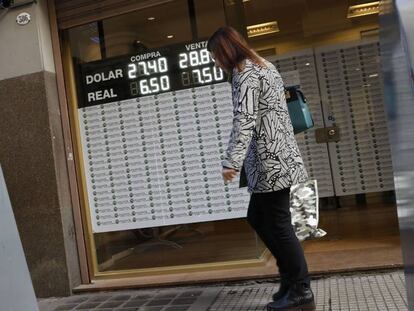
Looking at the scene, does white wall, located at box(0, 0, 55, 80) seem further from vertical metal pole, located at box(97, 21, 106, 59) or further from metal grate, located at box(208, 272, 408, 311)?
metal grate, located at box(208, 272, 408, 311)

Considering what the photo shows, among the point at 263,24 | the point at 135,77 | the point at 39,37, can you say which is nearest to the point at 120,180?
the point at 135,77

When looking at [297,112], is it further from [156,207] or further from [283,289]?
[156,207]

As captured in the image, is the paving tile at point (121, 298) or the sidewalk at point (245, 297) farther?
the paving tile at point (121, 298)

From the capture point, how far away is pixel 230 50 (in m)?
3.75

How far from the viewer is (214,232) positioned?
5.27m

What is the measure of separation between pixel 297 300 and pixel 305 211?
816 millimetres

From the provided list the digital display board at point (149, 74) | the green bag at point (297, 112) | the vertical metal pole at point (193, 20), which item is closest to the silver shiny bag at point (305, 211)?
the green bag at point (297, 112)

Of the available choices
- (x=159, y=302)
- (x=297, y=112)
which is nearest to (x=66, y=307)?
(x=159, y=302)

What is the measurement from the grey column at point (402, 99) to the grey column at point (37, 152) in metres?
3.78

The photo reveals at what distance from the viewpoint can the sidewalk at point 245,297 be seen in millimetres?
3912

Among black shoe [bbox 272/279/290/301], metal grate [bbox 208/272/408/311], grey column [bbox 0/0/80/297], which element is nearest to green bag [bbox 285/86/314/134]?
black shoe [bbox 272/279/290/301]

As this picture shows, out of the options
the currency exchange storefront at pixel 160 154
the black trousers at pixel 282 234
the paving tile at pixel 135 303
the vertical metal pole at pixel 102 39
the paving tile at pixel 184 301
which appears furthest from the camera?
the vertical metal pole at pixel 102 39

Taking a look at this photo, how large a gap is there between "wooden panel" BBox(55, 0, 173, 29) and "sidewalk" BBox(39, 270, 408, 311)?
108 inches

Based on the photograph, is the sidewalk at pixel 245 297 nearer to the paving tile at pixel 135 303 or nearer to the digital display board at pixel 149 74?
the paving tile at pixel 135 303
